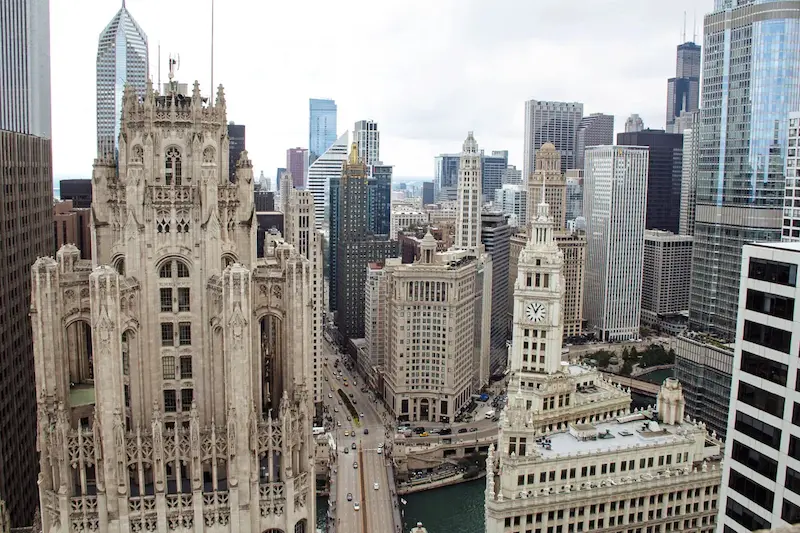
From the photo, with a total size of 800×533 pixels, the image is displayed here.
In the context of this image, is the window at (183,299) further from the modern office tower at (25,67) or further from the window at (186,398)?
the modern office tower at (25,67)

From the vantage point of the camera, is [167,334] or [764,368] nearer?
[764,368]

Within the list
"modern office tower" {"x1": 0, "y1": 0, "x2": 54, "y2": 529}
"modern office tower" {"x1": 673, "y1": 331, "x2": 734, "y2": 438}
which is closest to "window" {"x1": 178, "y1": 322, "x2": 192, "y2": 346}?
"modern office tower" {"x1": 0, "y1": 0, "x2": 54, "y2": 529}

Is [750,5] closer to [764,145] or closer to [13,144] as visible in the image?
[764,145]

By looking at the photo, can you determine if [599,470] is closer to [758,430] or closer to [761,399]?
[758,430]

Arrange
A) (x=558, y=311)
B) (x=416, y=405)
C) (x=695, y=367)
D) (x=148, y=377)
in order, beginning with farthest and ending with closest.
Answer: (x=416, y=405)
(x=695, y=367)
(x=558, y=311)
(x=148, y=377)

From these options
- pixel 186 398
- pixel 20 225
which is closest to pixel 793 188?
pixel 186 398

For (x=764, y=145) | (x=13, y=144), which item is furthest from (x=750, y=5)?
(x=13, y=144)
